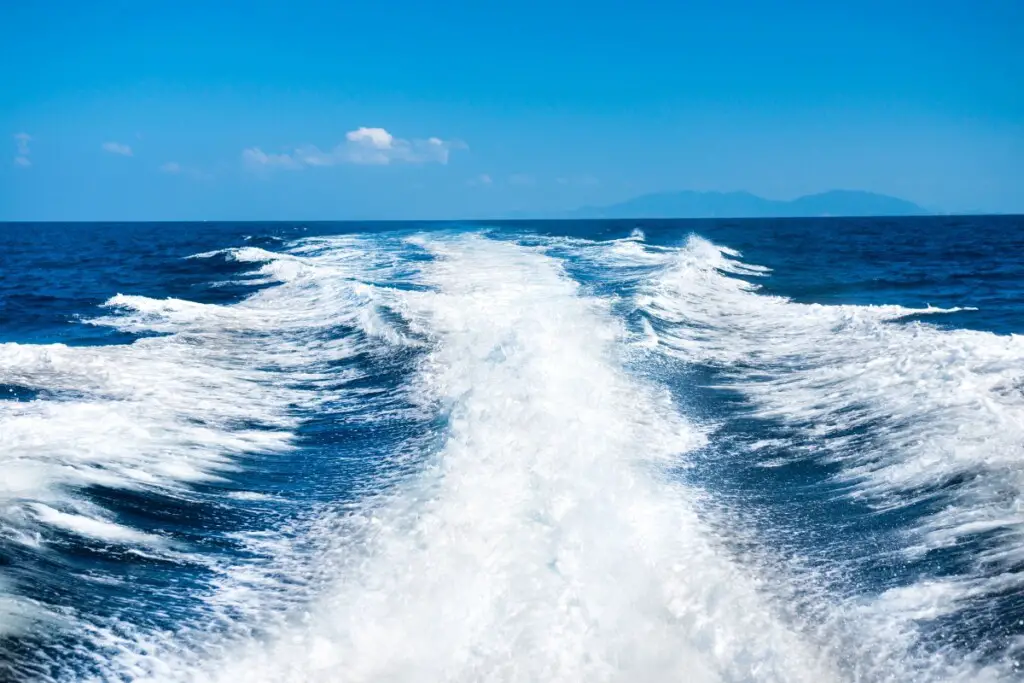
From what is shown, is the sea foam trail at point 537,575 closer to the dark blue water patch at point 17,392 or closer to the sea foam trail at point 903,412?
the sea foam trail at point 903,412

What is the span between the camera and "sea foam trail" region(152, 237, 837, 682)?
4.06 m

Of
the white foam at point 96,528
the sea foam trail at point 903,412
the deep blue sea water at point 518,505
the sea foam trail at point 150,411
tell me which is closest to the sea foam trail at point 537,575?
the deep blue sea water at point 518,505

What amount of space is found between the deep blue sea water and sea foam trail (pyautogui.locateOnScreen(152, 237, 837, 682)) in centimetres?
2

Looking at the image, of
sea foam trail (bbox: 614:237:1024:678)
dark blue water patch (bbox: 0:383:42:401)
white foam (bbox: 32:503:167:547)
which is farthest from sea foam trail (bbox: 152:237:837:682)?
dark blue water patch (bbox: 0:383:42:401)

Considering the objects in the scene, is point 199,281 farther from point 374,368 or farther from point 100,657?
point 100,657

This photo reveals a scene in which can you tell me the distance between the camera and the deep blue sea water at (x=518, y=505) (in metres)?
4.18

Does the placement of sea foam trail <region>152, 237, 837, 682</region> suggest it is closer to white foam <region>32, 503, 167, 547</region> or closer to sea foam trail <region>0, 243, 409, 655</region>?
sea foam trail <region>0, 243, 409, 655</region>

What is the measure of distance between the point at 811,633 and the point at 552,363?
6.45 metres

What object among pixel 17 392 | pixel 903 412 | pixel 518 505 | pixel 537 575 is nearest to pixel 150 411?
pixel 17 392

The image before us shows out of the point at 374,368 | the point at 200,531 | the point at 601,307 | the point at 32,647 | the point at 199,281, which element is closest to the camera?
the point at 32,647

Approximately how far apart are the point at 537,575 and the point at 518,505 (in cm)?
113

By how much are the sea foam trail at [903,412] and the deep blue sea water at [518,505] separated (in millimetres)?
34

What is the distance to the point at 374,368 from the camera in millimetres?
11555

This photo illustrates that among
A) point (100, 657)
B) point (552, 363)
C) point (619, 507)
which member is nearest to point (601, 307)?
point (552, 363)
